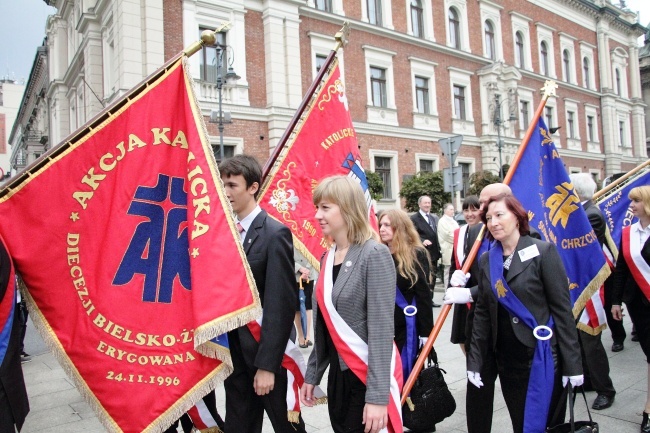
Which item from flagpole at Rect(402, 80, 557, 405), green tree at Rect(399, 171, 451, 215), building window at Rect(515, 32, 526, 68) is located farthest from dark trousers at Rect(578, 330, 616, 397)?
building window at Rect(515, 32, 526, 68)

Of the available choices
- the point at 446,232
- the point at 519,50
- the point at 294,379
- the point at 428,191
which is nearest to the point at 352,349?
the point at 294,379

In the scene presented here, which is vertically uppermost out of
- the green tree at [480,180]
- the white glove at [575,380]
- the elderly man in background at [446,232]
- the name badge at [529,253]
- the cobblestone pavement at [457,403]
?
the green tree at [480,180]

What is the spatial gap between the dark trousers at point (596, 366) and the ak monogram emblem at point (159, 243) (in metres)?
3.49

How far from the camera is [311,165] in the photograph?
5379 millimetres

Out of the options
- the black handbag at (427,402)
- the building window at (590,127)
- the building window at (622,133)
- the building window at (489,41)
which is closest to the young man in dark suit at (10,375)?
the black handbag at (427,402)

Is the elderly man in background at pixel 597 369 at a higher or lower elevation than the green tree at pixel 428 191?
lower

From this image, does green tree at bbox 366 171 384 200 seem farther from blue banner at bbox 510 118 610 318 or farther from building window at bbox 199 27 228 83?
blue banner at bbox 510 118 610 318

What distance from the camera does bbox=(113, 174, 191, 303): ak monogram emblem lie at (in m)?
2.89

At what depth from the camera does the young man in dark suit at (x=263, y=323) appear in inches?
113

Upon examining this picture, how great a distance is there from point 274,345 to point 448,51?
27137mm

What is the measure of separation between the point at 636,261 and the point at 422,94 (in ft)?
76.5

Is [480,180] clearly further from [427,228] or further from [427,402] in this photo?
[427,402]

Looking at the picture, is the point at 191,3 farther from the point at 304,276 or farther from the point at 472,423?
the point at 472,423

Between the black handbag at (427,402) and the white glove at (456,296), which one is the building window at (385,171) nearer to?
the white glove at (456,296)
